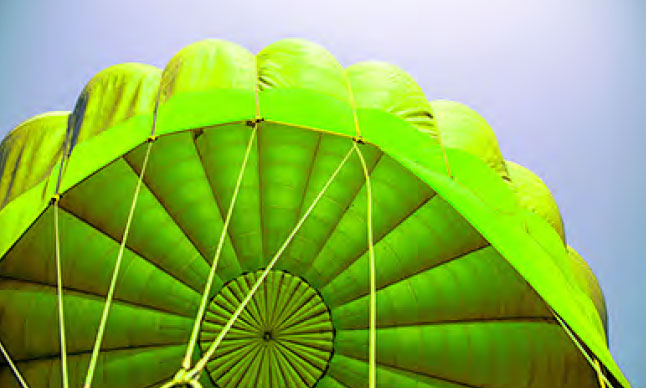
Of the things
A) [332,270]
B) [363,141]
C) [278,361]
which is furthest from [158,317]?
[363,141]

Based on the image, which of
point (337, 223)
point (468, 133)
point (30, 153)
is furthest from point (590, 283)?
point (30, 153)

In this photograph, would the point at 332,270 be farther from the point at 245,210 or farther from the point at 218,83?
the point at 218,83

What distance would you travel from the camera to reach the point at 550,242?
103 inches

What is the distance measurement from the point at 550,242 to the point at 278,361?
1838 millimetres

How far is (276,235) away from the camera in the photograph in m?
3.33

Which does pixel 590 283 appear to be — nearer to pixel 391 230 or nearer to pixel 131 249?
pixel 391 230

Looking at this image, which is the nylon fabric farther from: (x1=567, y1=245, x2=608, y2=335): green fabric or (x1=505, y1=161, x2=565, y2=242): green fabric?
(x1=567, y1=245, x2=608, y2=335): green fabric

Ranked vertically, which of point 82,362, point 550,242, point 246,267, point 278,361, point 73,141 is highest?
point 550,242

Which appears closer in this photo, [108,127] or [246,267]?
[108,127]

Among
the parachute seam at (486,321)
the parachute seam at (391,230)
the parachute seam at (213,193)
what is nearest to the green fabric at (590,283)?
the parachute seam at (486,321)

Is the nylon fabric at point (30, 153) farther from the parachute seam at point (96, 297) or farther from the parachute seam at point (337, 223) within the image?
the parachute seam at point (337, 223)

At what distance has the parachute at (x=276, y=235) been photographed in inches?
96.4

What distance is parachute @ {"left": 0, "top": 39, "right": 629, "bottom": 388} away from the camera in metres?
2.45

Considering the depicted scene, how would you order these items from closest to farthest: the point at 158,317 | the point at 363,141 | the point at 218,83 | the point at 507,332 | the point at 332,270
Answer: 1. the point at 363,141
2. the point at 218,83
3. the point at 507,332
4. the point at 158,317
5. the point at 332,270
